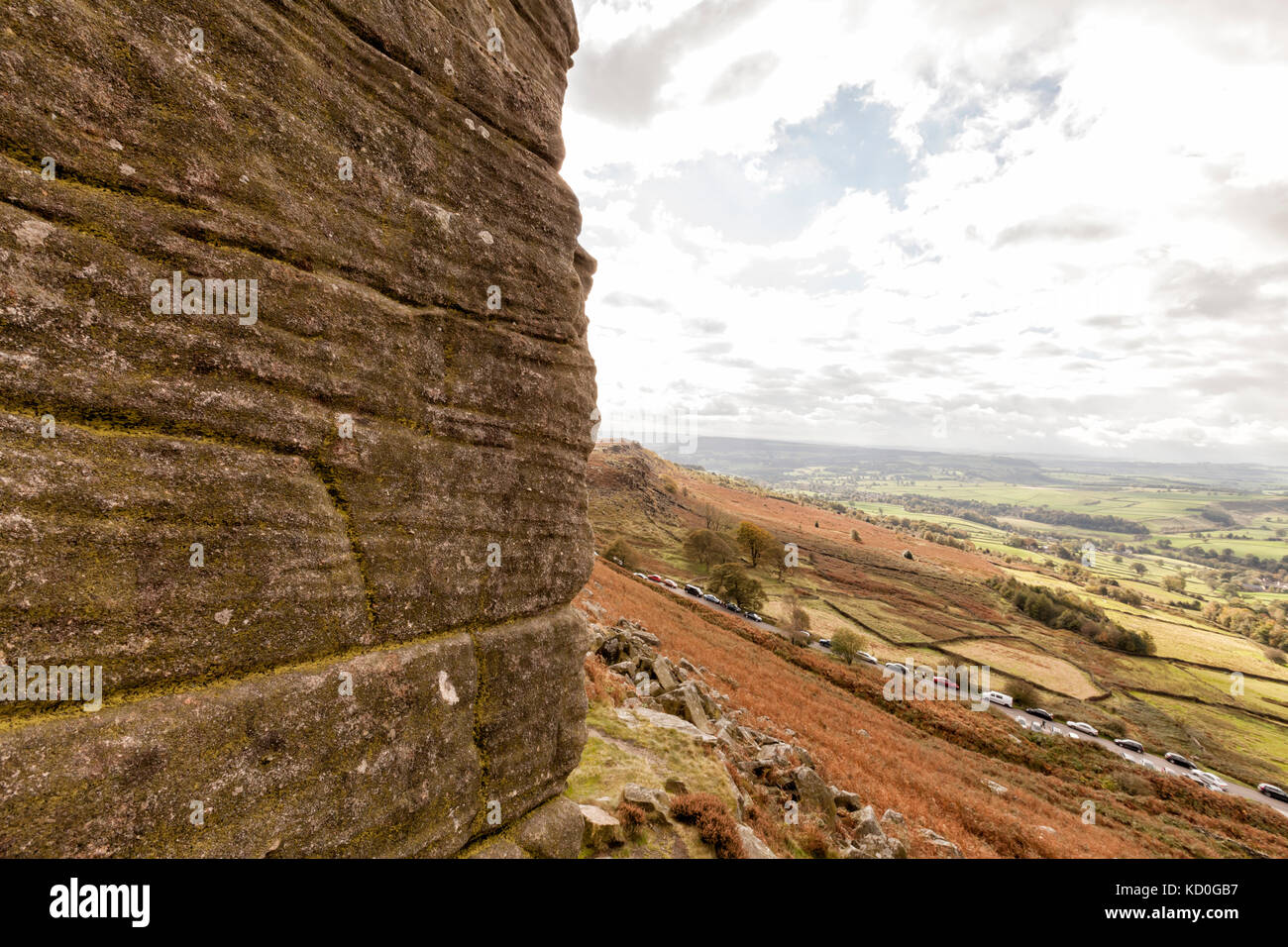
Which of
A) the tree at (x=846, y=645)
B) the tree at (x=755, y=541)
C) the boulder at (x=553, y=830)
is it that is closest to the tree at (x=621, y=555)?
the tree at (x=755, y=541)

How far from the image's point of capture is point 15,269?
375 centimetres

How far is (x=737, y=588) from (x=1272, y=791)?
5597 centimetres

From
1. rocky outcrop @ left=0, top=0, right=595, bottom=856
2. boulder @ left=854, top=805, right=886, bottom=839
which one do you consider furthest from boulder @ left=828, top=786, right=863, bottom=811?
rocky outcrop @ left=0, top=0, right=595, bottom=856

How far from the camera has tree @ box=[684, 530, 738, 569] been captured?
285 ft

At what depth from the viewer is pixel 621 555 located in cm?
7538

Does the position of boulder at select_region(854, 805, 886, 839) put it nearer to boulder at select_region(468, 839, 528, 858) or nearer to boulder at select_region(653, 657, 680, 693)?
boulder at select_region(653, 657, 680, 693)

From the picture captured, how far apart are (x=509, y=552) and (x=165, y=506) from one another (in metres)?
3.68

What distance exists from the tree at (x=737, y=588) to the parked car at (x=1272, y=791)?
52.1 metres

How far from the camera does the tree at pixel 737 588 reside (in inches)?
2682

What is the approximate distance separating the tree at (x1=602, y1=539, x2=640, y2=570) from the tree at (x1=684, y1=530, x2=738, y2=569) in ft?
45.8

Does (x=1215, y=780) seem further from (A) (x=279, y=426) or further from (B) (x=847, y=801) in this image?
(A) (x=279, y=426)

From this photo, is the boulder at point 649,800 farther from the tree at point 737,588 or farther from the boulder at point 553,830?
the tree at point 737,588
